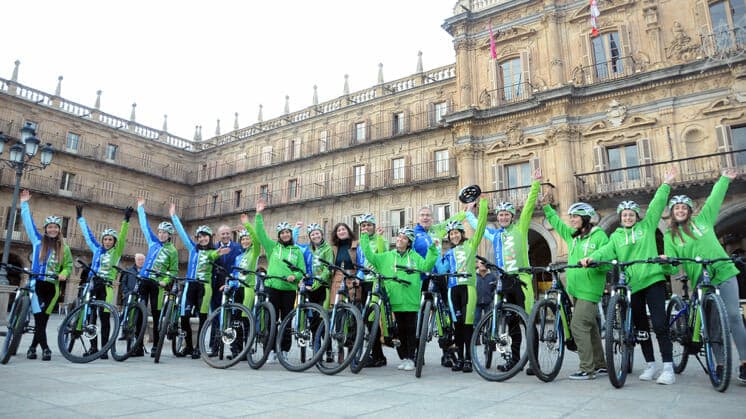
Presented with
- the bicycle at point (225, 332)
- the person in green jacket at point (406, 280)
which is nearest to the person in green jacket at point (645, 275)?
the person in green jacket at point (406, 280)

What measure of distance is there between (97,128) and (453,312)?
1275 inches

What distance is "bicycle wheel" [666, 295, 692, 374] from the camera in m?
4.86

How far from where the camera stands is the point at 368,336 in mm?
5297

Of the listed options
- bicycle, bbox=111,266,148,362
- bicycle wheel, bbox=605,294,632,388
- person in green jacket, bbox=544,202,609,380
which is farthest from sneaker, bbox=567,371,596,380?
bicycle, bbox=111,266,148,362

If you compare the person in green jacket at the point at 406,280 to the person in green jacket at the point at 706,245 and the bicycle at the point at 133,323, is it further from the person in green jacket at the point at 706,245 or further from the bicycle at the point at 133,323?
the bicycle at the point at 133,323

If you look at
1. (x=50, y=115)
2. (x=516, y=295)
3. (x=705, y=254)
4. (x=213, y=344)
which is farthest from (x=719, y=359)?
(x=50, y=115)

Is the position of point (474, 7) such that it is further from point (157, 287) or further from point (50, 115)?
point (50, 115)

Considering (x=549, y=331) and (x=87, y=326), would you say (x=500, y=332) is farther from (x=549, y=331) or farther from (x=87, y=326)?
(x=87, y=326)

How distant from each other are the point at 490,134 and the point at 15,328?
18.3 metres

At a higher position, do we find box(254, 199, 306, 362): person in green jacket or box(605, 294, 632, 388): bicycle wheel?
box(254, 199, 306, 362): person in green jacket

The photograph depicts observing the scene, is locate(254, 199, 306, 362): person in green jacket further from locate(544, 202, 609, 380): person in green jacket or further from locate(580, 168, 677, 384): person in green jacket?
locate(580, 168, 677, 384): person in green jacket

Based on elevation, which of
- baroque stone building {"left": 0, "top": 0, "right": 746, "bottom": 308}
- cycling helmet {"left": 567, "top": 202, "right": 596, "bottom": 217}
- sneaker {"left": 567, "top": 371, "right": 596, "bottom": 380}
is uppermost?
baroque stone building {"left": 0, "top": 0, "right": 746, "bottom": 308}

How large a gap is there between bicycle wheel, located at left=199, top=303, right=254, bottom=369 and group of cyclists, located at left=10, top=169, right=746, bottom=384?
439mm

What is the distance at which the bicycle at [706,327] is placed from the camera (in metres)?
4.04
